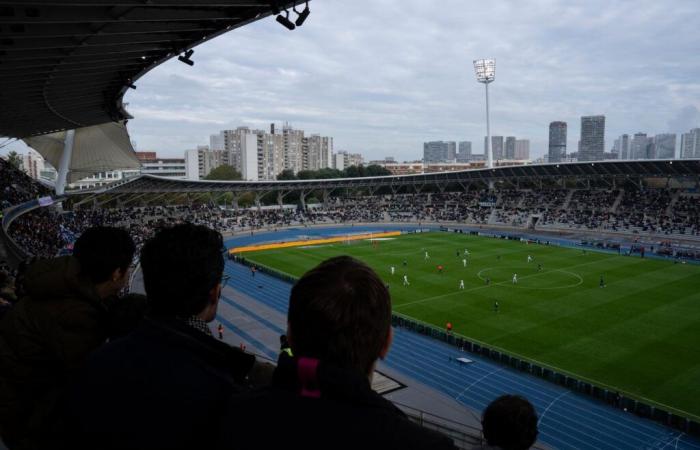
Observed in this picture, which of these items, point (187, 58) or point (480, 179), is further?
point (480, 179)

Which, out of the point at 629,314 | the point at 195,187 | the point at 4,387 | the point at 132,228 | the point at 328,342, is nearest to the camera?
the point at 328,342

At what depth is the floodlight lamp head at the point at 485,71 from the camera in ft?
271

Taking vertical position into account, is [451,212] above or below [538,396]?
above

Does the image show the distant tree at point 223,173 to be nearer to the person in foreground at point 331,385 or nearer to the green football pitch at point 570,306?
the green football pitch at point 570,306

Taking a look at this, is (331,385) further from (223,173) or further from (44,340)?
(223,173)

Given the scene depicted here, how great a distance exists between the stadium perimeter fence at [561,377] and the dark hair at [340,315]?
18514mm

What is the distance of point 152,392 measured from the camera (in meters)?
1.73

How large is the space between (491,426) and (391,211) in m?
81.7

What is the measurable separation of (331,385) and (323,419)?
11cm

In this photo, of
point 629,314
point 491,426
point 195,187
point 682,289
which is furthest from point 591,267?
point 195,187

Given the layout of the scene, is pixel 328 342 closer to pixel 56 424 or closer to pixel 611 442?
pixel 56 424

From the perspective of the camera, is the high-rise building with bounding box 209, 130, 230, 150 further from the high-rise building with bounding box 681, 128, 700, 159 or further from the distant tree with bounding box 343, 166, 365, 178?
the high-rise building with bounding box 681, 128, 700, 159

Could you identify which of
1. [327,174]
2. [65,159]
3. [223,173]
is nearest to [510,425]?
[65,159]

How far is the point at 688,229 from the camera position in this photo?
5616 centimetres
